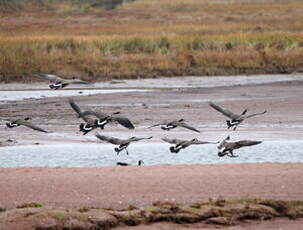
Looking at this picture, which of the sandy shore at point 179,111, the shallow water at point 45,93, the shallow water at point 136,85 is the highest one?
the shallow water at point 136,85

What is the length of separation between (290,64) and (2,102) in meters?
10.9

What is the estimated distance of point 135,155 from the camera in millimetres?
14805

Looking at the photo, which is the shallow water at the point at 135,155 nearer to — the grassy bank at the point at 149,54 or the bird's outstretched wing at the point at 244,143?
the bird's outstretched wing at the point at 244,143

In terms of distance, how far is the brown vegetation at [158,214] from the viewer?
29.2 feet

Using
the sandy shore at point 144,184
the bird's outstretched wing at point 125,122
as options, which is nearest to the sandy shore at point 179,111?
the bird's outstretched wing at point 125,122

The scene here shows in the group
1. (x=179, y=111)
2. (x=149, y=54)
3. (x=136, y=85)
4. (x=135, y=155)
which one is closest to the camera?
(x=135, y=155)

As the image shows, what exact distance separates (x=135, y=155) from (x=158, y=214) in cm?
553

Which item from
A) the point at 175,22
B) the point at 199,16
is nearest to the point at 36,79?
the point at 175,22

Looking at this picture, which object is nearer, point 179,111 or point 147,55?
point 179,111

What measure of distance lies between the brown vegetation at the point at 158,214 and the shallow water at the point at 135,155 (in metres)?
4.07

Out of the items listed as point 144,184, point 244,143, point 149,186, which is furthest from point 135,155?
point 149,186

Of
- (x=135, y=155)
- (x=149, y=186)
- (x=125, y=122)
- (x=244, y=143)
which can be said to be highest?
(x=125, y=122)

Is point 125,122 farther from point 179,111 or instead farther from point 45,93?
point 45,93

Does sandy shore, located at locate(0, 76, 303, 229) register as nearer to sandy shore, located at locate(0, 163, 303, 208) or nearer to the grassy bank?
sandy shore, located at locate(0, 163, 303, 208)
